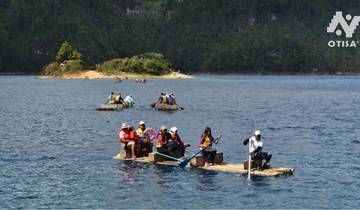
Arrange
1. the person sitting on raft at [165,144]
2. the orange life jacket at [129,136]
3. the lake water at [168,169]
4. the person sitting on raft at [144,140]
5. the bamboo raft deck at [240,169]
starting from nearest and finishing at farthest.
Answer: the lake water at [168,169] < the bamboo raft deck at [240,169] < the person sitting on raft at [165,144] < the orange life jacket at [129,136] < the person sitting on raft at [144,140]

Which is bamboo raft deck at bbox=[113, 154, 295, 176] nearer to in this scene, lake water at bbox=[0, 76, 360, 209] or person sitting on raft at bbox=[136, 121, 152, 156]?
lake water at bbox=[0, 76, 360, 209]

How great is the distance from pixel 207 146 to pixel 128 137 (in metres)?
7.40

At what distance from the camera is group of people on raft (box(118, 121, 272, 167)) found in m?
48.0

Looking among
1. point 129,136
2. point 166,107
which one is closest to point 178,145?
point 129,136

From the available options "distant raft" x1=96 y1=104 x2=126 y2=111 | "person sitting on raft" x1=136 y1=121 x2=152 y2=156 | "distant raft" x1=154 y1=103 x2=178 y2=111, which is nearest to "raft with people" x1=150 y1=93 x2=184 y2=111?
"distant raft" x1=154 y1=103 x2=178 y2=111

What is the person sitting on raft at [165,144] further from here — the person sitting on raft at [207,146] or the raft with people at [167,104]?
the raft with people at [167,104]

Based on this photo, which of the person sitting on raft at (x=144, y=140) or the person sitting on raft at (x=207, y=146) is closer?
the person sitting on raft at (x=207, y=146)

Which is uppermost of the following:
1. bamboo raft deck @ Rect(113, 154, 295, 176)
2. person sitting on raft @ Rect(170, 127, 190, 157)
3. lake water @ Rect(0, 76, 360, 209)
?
person sitting on raft @ Rect(170, 127, 190, 157)

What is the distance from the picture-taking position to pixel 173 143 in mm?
52094

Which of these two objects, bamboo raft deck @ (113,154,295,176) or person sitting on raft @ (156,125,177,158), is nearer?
bamboo raft deck @ (113,154,295,176)

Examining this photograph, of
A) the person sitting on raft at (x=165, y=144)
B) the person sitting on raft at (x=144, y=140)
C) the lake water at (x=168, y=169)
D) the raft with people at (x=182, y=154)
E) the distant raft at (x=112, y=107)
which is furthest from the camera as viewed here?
the distant raft at (x=112, y=107)

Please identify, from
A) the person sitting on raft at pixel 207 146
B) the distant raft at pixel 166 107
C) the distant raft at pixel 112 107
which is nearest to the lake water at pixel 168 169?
the person sitting on raft at pixel 207 146

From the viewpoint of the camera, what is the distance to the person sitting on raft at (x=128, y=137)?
53.9 meters

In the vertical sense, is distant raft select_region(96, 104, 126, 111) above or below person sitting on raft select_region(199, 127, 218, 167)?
below
